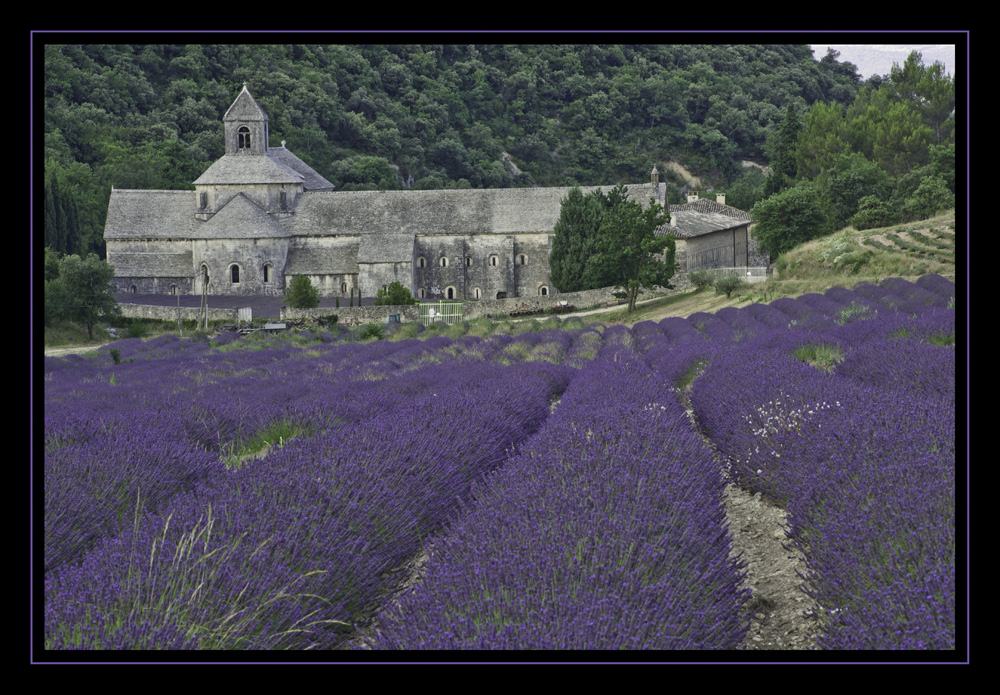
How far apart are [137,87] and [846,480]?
6552cm

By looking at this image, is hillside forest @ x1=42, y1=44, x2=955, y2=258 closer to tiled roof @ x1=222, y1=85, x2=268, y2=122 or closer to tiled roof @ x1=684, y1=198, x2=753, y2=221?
tiled roof @ x1=684, y1=198, x2=753, y2=221

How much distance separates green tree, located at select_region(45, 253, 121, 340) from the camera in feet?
83.4

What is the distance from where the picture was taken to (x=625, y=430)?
4.87 m

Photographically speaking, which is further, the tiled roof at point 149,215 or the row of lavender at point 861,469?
the tiled roof at point 149,215

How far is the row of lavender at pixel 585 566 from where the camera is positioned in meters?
2.29

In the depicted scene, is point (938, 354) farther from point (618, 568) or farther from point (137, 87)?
point (137, 87)

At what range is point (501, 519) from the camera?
10.5 ft

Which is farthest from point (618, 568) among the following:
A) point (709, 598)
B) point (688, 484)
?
point (688, 484)

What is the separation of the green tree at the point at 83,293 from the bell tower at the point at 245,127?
20867 millimetres

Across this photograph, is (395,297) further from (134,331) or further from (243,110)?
(243,110)

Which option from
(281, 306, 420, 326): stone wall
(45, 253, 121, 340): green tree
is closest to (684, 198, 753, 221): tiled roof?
(281, 306, 420, 326): stone wall

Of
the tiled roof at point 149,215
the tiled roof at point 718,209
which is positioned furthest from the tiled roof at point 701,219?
the tiled roof at point 149,215

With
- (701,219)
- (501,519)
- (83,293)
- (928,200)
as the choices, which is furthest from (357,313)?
(501,519)

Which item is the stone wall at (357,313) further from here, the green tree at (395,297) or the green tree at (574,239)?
the green tree at (574,239)
